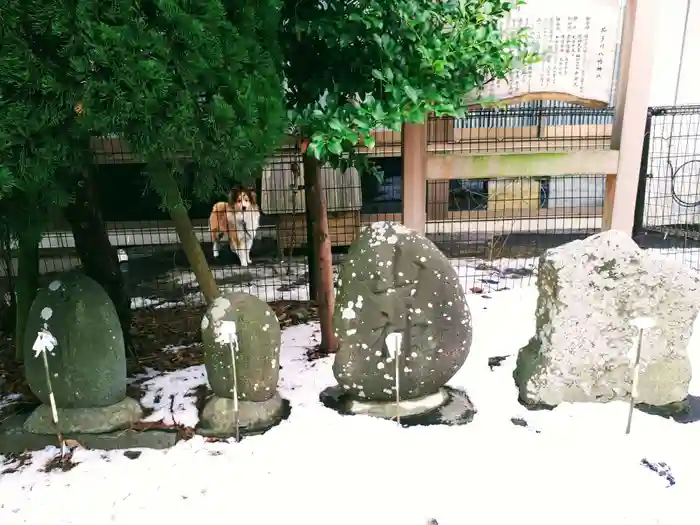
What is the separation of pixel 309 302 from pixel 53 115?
3.07 m

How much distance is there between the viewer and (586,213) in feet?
23.2

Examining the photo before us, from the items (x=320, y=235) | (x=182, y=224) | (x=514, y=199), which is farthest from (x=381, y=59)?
(x=514, y=199)

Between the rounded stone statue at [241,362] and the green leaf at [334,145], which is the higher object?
the green leaf at [334,145]

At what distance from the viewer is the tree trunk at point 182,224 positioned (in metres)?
2.35

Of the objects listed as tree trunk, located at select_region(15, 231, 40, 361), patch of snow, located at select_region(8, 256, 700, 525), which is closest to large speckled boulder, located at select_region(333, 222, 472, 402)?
patch of snow, located at select_region(8, 256, 700, 525)

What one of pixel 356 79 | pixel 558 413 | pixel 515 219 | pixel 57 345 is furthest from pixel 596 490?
pixel 515 219

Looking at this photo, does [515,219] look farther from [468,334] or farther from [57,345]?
[57,345]

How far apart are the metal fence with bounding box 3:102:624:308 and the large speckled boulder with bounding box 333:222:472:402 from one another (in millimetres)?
2518

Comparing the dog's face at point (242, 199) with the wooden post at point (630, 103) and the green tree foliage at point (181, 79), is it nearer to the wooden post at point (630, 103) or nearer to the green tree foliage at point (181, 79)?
the green tree foliage at point (181, 79)

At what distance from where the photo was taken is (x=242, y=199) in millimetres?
5652

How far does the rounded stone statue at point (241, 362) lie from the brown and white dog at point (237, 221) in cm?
292

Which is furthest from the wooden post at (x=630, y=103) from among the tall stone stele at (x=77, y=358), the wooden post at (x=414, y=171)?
the tall stone stele at (x=77, y=358)

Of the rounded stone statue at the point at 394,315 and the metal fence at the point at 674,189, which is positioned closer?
the rounded stone statue at the point at 394,315

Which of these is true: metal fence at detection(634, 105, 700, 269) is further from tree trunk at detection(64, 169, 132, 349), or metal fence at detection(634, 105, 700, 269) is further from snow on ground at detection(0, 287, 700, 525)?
tree trunk at detection(64, 169, 132, 349)
